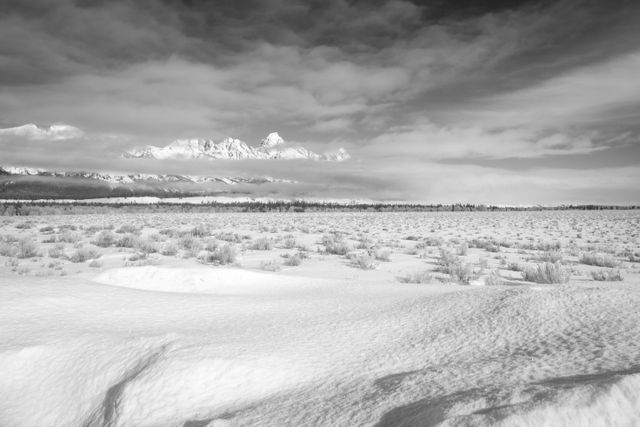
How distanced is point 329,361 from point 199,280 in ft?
10.0

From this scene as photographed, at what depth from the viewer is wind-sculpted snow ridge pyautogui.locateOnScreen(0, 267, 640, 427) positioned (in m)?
1.24

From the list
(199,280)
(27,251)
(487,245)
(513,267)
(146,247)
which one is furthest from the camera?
(487,245)

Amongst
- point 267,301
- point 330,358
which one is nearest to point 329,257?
point 267,301

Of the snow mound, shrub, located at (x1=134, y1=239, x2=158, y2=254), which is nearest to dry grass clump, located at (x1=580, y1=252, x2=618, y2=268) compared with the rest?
the snow mound

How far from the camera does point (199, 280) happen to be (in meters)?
4.61

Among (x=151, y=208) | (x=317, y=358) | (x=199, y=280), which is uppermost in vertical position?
(x=317, y=358)

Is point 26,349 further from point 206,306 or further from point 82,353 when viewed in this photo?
point 206,306

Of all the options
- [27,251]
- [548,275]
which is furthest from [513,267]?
[27,251]

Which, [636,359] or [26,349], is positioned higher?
[636,359]

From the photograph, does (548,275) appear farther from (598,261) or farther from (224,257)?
(224,257)

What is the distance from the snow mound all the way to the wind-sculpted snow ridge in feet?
4.40

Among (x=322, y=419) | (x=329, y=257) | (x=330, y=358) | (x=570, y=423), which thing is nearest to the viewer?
(x=570, y=423)

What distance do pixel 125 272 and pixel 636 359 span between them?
494cm

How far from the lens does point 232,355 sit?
1918 millimetres
